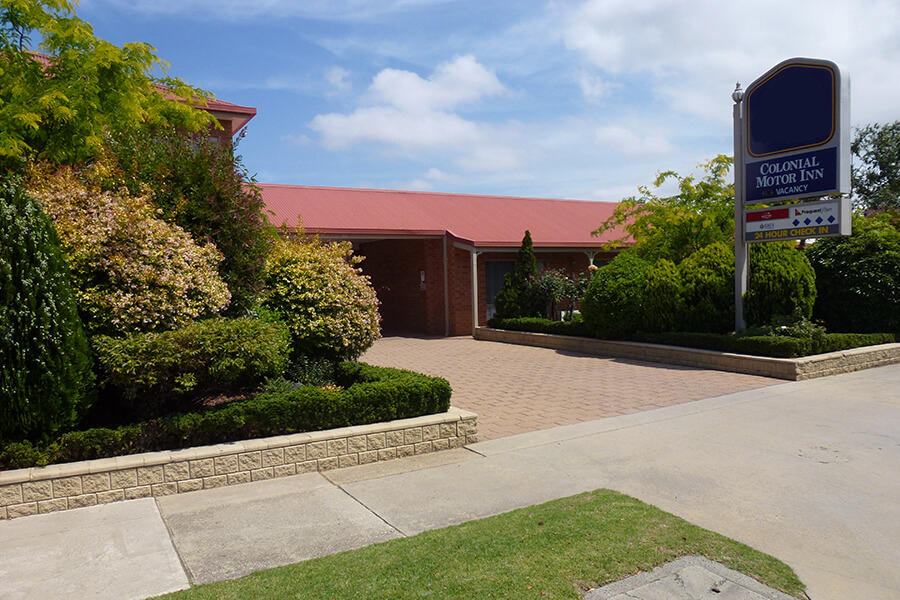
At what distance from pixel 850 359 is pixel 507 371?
5858 mm

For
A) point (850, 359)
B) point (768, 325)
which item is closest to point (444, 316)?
point (768, 325)

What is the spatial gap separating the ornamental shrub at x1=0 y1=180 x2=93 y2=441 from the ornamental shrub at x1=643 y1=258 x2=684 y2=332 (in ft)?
35.7

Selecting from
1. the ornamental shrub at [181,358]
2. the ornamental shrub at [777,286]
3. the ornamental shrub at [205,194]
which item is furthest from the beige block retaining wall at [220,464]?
the ornamental shrub at [777,286]

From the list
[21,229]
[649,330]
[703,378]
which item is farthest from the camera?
[649,330]

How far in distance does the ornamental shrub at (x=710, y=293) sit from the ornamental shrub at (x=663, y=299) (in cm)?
14

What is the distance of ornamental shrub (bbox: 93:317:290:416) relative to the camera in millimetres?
5500

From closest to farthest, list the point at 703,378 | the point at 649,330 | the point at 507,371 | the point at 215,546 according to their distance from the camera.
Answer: the point at 215,546, the point at 703,378, the point at 507,371, the point at 649,330

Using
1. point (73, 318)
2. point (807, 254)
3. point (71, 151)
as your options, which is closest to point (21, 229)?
point (73, 318)

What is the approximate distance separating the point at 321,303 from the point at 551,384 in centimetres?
439

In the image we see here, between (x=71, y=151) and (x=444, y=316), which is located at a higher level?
(x=71, y=151)

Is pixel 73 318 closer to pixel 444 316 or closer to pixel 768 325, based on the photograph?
pixel 768 325

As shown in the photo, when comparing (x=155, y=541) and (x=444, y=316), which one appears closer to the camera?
(x=155, y=541)

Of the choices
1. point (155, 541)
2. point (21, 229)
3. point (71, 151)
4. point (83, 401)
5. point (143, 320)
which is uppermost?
point (71, 151)

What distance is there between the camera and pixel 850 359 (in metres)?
11.1
